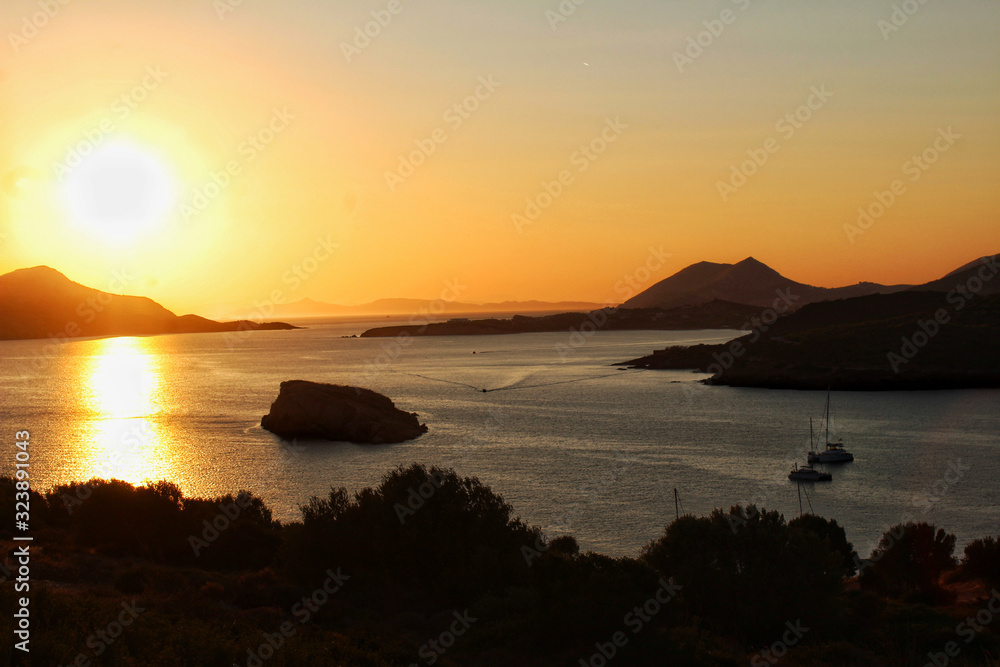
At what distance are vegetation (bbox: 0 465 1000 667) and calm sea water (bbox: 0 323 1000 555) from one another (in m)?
8.24

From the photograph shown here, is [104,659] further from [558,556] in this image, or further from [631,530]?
[631,530]

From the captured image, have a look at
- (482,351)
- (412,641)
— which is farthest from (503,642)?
(482,351)

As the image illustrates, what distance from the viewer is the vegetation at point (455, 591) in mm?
10438

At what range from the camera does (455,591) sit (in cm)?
1477

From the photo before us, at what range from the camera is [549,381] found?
83750mm

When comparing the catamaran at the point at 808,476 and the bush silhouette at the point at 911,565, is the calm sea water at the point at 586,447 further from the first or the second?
the bush silhouette at the point at 911,565

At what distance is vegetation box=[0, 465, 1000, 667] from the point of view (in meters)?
10.4

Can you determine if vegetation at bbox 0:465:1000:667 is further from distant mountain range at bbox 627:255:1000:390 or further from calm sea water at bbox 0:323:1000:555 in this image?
distant mountain range at bbox 627:255:1000:390

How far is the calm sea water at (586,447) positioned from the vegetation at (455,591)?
27.0ft

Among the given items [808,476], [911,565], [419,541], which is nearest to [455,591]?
[419,541]

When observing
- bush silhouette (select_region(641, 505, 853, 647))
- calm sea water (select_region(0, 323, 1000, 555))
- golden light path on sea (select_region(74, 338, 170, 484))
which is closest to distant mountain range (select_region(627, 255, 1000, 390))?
calm sea water (select_region(0, 323, 1000, 555))

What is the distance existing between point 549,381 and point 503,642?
7242cm

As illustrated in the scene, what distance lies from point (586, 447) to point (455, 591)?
28.2 meters

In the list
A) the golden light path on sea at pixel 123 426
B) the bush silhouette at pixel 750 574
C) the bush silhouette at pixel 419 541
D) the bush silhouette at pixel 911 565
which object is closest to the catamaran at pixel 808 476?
the bush silhouette at pixel 911 565
